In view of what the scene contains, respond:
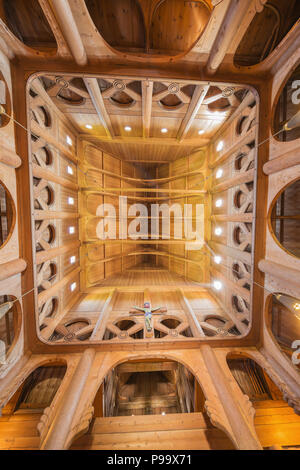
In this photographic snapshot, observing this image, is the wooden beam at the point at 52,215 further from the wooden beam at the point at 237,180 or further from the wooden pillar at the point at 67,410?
the wooden beam at the point at 237,180

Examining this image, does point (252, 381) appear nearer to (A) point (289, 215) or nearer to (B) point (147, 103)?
(A) point (289, 215)

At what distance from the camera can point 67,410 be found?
3703mm

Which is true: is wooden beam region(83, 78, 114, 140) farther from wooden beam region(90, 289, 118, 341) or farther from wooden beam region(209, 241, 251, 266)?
wooden beam region(90, 289, 118, 341)

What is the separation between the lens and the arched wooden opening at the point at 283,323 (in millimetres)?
4669

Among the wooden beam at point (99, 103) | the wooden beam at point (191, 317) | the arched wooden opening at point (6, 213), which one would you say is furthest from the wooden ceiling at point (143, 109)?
the wooden beam at point (191, 317)

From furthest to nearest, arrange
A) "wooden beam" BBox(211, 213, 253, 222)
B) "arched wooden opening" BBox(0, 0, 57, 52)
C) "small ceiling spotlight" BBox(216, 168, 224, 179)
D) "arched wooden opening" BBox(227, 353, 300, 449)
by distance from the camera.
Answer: "small ceiling spotlight" BBox(216, 168, 224, 179) → "wooden beam" BBox(211, 213, 253, 222) → "arched wooden opening" BBox(227, 353, 300, 449) → "arched wooden opening" BBox(0, 0, 57, 52)

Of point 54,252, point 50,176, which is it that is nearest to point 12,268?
point 54,252

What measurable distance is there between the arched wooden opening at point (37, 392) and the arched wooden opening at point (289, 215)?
8344 mm

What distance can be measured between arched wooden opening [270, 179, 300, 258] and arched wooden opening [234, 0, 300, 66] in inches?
153

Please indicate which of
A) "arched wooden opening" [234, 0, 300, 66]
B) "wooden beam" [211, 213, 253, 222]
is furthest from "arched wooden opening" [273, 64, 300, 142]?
"wooden beam" [211, 213, 253, 222]

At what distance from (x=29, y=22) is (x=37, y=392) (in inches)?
417

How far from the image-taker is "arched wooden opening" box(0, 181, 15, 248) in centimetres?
454

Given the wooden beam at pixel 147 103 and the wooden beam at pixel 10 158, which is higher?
the wooden beam at pixel 147 103

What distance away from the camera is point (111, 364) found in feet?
15.6
